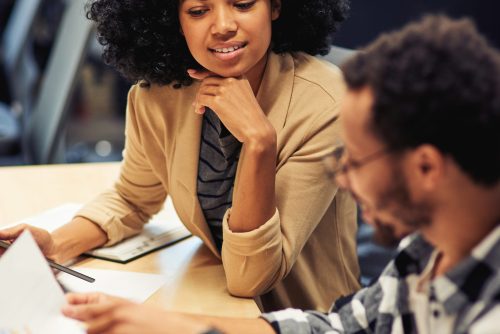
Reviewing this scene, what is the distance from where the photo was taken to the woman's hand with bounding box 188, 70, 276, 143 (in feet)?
4.07

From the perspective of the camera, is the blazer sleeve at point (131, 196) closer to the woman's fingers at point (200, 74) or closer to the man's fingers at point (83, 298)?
the woman's fingers at point (200, 74)

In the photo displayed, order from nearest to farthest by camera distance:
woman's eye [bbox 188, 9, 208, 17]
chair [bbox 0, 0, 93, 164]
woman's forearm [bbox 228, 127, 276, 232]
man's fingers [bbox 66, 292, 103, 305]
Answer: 1. man's fingers [bbox 66, 292, 103, 305]
2. woman's forearm [bbox 228, 127, 276, 232]
3. woman's eye [bbox 188, 9, 208, 17]
4. chair [bbox 0, 0, 93, 164]

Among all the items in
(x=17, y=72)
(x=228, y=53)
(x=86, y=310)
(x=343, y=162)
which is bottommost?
(x=86, y=310)

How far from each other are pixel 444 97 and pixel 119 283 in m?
0.77

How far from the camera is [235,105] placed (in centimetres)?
129

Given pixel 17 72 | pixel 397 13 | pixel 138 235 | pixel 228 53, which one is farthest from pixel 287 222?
pixel 17 72

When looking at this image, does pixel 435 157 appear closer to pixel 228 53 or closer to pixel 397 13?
pixel 228 53

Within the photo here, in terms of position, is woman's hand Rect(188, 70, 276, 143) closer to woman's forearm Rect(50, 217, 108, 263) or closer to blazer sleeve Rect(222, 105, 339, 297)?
blazer sleeve Rect(222, 105, 339, 297)

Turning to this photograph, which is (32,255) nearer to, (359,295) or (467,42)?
(359,295)

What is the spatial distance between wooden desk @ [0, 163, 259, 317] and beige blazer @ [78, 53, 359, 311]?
0.05 metres

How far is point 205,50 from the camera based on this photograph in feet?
4.36

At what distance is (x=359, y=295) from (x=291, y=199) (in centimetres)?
28

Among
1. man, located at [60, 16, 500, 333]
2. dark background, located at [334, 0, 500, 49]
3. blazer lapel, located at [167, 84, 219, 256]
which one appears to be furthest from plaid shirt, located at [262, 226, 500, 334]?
dark background, located at [334, 0, 500, 49]

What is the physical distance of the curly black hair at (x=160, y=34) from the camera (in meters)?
1.45
